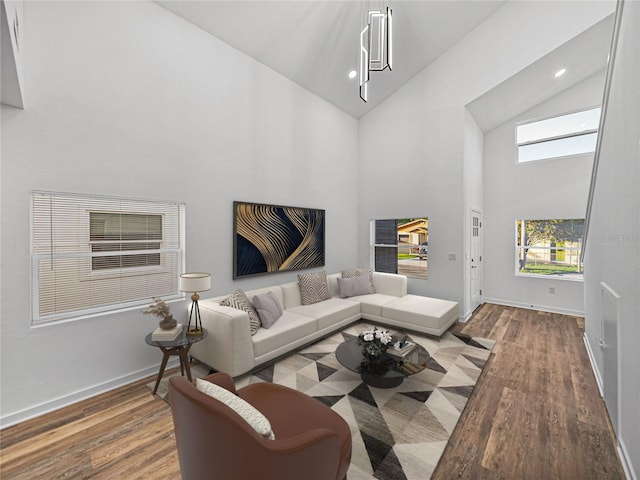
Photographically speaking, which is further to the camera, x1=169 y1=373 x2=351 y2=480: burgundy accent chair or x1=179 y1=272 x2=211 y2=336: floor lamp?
x1=179 y1=272 x2=211 y2=336: floor lamp

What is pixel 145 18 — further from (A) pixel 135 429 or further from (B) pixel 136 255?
(A) pixel 135 429

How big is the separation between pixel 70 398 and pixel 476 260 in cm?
617

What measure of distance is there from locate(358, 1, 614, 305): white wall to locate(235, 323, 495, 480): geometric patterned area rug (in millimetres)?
1885

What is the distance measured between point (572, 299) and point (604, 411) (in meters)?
3.58

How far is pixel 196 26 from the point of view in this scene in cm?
322

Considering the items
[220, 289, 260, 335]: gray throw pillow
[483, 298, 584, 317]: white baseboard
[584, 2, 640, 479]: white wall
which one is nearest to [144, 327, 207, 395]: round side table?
[220, 289, 260, 335]: gray throw pillow

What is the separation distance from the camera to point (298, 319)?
3.53 meters

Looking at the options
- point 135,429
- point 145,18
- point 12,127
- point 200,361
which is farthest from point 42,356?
point 145,18

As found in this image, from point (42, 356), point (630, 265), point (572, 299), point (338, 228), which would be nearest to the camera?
point (630, 265)

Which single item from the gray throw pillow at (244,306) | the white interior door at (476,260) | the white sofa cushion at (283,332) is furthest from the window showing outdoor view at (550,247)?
the gray throw pillow at (244,306)

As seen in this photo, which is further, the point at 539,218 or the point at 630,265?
the point at 539,218

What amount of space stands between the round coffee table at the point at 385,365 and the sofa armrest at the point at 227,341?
0.95m

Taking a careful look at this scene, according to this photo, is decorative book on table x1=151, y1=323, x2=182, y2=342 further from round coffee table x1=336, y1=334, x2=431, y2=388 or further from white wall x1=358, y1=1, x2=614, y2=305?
white wall x1=358, y1=1, x2=614, y2=305

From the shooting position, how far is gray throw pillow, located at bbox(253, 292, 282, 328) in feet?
10.7
